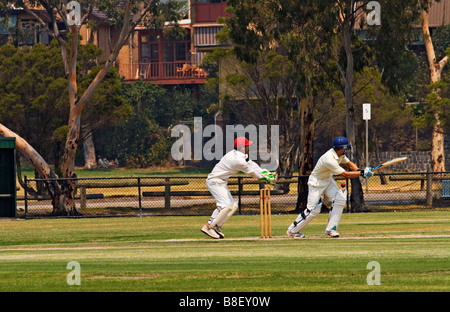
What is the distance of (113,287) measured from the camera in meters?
10.3

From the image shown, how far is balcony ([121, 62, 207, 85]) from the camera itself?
63.2 metres

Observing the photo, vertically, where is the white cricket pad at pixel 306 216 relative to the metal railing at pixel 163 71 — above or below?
below

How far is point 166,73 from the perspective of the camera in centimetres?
6638

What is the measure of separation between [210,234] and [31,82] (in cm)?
2169

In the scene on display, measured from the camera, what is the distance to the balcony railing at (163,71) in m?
63.5

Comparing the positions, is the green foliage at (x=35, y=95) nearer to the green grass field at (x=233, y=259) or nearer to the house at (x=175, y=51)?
the green grass field at (x=233, y=259)

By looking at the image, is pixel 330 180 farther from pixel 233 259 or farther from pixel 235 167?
pixel 233 259

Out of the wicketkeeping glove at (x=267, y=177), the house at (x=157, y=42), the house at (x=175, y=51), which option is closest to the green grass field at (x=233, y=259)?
the wicketkeeping glove at (x=267, y=177)

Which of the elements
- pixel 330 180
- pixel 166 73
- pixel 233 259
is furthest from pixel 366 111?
pixel 166 73

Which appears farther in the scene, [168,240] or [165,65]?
[165,65]

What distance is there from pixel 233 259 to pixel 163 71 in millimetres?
53840

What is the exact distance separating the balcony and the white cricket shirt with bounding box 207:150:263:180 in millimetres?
46128
